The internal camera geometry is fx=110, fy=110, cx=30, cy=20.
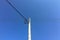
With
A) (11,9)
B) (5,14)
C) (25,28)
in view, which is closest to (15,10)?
(11,9)

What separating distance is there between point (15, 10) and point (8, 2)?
0.16 m

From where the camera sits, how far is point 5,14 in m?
1.66

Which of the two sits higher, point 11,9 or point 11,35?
point 11,9

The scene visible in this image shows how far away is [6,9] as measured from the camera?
65.2 inches

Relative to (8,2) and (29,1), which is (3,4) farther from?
(29,1)

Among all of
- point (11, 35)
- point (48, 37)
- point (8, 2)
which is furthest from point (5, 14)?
point (48, 37)

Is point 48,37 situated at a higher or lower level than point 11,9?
lower

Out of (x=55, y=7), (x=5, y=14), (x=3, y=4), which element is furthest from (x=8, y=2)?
(x=55, y=7)

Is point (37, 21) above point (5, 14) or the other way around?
the other way around

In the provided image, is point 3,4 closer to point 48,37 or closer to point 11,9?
point 11,9

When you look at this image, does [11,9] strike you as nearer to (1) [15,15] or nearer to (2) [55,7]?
(1) [15,15]

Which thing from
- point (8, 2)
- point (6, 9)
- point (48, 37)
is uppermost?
point (8, 2)

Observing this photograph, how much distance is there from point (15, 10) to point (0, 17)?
25cm

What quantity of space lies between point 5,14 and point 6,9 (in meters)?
0.08
